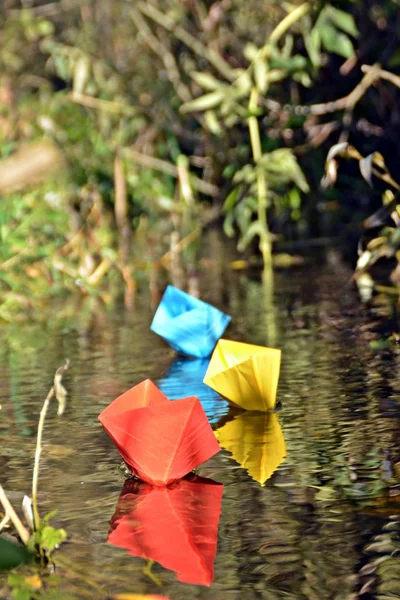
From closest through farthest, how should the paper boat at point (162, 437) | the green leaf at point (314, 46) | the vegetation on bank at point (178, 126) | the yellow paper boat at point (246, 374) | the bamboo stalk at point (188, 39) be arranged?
1. the paper boat at point (162, 437)
2. the yellow paper boat at point (246, 374)
3. the green leaf at point (314, 46)
4. the vegetation on bank at point (178, 126)
5. the bamboo stalk at point (188, 39)

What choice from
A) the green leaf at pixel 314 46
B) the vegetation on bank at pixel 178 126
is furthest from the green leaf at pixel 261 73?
the green leaf at pixel 314 46

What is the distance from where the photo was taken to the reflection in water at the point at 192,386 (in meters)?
2.58

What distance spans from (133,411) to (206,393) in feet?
2.80

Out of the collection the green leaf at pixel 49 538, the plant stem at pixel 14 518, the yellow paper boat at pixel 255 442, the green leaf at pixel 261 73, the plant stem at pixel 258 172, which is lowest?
the yellow paper boat at pixel 255 442

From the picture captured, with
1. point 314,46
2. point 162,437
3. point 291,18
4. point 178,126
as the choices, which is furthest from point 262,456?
point 178,126

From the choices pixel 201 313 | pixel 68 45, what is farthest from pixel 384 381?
pixel 68 45

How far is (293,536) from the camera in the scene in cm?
168

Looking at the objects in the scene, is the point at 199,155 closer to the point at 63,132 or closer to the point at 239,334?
the point at 63,132

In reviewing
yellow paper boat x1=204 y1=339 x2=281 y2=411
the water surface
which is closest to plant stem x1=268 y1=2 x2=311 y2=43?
the water surface

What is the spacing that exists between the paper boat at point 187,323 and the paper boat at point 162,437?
4.00 feet

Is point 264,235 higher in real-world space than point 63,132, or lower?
lower

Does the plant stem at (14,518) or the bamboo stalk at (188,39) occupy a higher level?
the bamboo stalk at (188,39)

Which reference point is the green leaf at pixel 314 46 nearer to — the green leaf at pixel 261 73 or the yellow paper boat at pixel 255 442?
the green leaf at pixel 261 73

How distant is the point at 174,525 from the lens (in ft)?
5.85
